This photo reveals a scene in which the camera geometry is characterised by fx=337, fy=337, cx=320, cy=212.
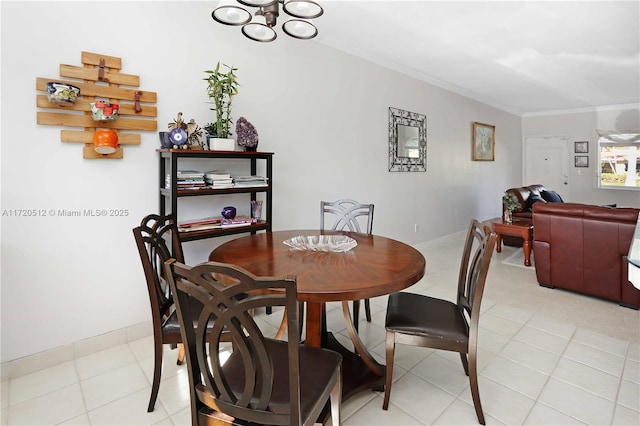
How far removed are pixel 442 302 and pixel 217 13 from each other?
2.02 meters

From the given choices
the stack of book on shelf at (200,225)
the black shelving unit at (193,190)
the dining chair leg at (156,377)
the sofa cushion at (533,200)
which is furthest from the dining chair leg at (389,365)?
the sofa cushion at (533,200)

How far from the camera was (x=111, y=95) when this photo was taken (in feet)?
7.40

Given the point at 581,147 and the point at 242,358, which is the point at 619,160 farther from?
the point at 242,358

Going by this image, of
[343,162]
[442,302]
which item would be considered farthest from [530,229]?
[442,302]

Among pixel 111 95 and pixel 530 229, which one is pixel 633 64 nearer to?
pixel 530 229

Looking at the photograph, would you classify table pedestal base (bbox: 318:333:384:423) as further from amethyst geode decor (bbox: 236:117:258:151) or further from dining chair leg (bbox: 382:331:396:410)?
amethyst geode decor (bbox: 236:117:258:151)

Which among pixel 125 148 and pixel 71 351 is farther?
pixel 125 148

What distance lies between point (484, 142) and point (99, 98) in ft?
20.6

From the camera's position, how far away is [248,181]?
264cm

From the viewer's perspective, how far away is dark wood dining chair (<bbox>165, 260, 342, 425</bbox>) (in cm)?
95

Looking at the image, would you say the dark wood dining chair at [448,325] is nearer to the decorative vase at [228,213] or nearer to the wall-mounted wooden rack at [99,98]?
the decorative vase at [228,213]

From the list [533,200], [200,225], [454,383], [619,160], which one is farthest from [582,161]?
[200,225]

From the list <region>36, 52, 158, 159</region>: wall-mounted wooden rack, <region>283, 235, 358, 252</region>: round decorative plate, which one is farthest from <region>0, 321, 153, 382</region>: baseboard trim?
<region>283, 235, 358, 252</region>: round decorative plate

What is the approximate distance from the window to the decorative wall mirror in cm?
503
